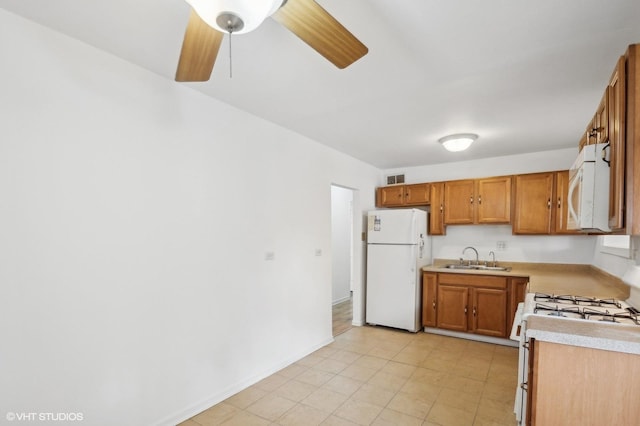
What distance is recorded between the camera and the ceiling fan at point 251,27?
99 cm

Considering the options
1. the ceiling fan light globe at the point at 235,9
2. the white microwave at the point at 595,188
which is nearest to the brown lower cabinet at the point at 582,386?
the white microwave at the point at 595,188

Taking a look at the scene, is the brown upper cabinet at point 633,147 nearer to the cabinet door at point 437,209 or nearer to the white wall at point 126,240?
the white wall at point 126,240

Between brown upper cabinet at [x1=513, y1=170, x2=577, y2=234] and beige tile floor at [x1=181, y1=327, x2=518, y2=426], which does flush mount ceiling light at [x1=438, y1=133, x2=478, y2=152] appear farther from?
beige tile floor at [x1=181, y1=327, x2=518, y2=426]

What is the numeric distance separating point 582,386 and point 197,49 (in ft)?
7.17

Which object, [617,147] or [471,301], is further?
[471,301]

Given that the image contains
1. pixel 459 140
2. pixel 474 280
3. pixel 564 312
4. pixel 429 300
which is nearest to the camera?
pixel 564 312

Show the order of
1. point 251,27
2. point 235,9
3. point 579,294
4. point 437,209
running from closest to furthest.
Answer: point 235,9 → point 251,27 → point 579,294 → point 437,209

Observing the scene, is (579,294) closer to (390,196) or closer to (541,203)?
(541,203)

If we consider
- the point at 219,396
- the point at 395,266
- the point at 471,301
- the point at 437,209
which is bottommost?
the point at 219,396

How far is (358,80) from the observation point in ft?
7.10

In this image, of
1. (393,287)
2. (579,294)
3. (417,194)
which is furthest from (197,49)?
(417,194)

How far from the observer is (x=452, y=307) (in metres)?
3.98

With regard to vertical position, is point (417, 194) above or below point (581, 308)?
above

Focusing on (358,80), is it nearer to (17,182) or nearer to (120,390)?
(17,182)
